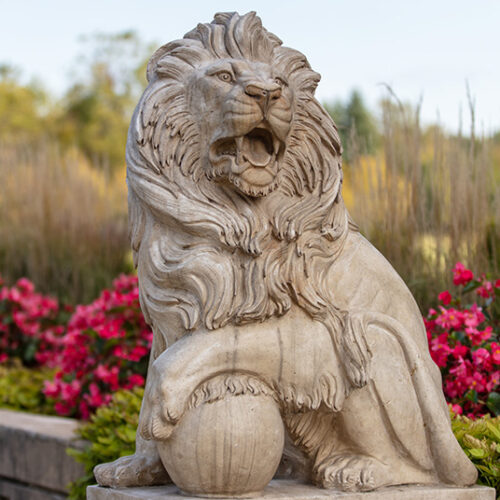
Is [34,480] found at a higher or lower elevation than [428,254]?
lower

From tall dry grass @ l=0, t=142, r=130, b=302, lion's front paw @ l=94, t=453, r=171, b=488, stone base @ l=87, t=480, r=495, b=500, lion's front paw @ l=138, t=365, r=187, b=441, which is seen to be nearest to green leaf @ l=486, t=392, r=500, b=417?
stone base @ l=87, t=480, r=495, b=500

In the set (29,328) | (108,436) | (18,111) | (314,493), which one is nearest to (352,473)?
(314,493)

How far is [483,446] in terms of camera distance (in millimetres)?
2812

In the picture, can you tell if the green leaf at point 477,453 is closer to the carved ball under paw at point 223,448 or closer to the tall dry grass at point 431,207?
the carved ball under paw at point 223,448

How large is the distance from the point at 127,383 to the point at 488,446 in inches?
96.8

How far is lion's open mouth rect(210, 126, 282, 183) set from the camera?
93.6 inches

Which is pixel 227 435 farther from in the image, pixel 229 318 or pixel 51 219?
pixel 51 219

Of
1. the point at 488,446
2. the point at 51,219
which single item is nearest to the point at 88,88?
the point at 51,219

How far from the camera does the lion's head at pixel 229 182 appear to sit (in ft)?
7.69

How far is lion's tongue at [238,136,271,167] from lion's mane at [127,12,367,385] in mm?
88

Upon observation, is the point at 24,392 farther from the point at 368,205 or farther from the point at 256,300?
the point at 256,300

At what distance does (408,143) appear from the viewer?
452 cm

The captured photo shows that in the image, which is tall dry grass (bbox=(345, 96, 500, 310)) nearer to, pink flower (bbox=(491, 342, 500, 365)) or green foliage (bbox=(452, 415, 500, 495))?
pink flower (bbox=(491, 342, 500, 365))

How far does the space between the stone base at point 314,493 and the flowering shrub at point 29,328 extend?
3.89m
